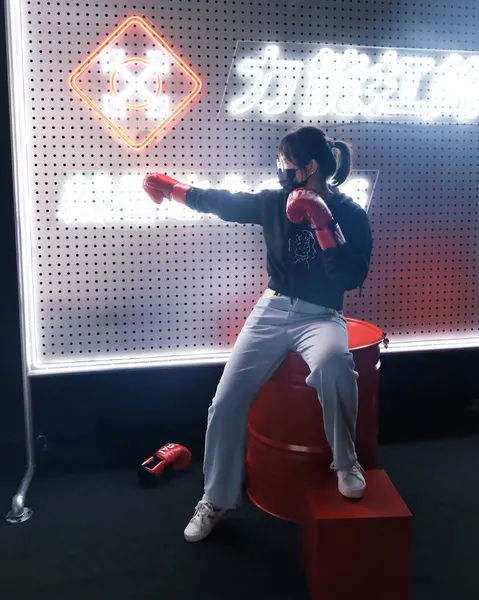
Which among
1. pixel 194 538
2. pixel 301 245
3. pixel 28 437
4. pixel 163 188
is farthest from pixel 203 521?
pixel 163 188

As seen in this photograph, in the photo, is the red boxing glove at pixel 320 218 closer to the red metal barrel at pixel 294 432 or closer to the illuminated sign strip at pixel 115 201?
the red metal barrel at pixel 294 432

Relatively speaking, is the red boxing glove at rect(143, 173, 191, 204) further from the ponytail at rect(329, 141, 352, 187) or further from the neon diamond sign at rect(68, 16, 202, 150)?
the ponytail at rect(329, 141, 352, 187)

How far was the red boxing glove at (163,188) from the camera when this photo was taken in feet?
9.09

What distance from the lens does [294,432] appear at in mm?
2572

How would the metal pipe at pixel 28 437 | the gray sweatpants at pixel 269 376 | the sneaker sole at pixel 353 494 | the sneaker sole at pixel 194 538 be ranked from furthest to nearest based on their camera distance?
the metal pipe at pixel 28 437 → the sneaker sole at pixel 194 538 → the gray sweatpants at pixel 269 376 → the sneaker sole at pixel 353 494

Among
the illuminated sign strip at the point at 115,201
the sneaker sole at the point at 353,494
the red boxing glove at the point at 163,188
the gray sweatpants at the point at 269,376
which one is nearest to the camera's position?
the sneaker sole at the point at 353,494

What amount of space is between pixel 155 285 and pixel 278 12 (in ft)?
5.46

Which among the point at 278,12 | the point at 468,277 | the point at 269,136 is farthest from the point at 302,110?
the point at 468,277

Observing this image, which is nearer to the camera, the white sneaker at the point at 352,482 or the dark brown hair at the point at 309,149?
the white sneaker at the point at 352,482

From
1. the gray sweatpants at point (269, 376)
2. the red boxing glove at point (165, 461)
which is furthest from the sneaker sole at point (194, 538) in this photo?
the red boxing glove at point (165, 461)

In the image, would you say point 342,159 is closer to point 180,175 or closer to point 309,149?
point 309,149

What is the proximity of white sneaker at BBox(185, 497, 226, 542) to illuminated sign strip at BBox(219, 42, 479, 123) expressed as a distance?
2.05 m

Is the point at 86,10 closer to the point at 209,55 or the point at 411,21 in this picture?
the point at 209,55

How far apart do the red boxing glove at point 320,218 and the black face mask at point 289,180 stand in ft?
0.63
